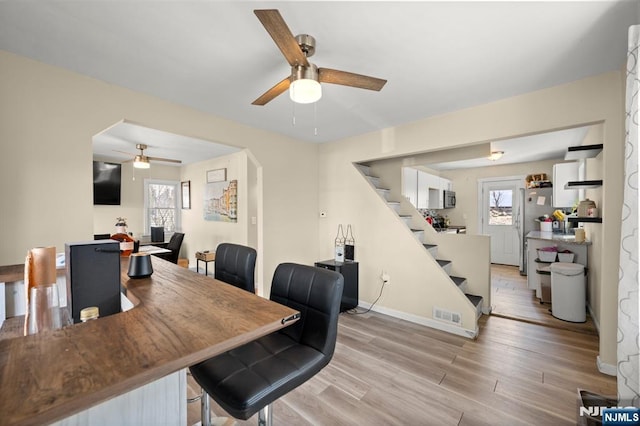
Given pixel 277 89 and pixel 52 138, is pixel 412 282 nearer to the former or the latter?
pixel 277 89

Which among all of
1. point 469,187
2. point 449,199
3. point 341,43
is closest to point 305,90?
point 341,43

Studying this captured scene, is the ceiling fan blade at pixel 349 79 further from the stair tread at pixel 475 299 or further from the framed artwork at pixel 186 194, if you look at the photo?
the framed artwork at pixel 186 194

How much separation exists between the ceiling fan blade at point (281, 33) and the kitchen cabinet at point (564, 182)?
462 cm

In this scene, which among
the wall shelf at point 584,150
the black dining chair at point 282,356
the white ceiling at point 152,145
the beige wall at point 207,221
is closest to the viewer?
the black dining chair at point 282,356

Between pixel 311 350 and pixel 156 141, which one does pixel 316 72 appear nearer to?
pixel 311 350

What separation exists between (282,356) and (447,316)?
2.40 meters

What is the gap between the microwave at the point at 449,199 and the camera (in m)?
6.21

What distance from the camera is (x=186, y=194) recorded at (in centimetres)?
629

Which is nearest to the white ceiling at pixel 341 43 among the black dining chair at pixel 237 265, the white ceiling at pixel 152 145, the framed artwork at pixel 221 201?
the black dining chair at pixel 237 265

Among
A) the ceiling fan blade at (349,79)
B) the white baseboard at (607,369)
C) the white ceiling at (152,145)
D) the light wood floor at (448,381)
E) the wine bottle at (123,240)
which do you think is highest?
the white ceiling at (152,145)

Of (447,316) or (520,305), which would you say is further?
(520,305)

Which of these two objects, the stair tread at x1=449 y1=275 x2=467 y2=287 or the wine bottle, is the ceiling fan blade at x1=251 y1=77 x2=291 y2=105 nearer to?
the wine bottle

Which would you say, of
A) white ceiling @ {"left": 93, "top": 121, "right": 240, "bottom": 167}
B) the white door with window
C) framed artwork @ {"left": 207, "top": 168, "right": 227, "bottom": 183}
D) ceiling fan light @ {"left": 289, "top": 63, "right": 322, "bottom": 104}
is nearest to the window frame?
white ceiling @ {"left": 93, "top": 121, "right": 240, "bottom": 167}

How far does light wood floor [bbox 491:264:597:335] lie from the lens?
308 cm
